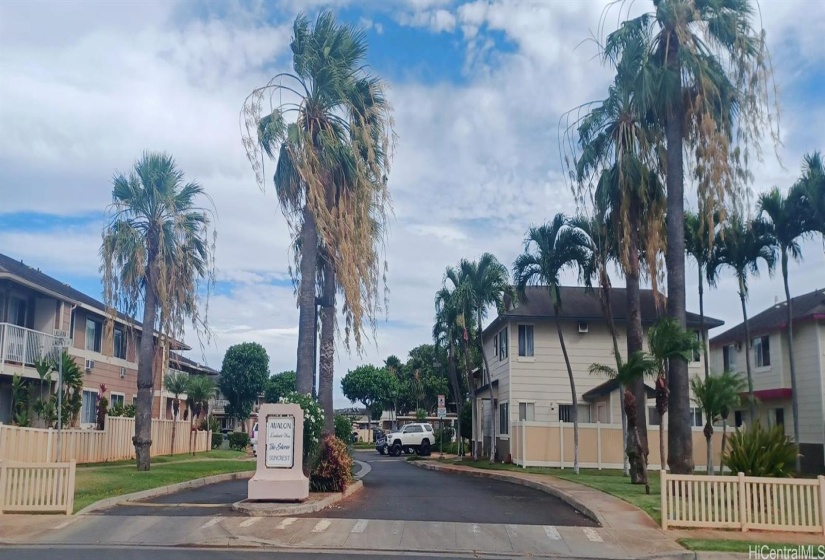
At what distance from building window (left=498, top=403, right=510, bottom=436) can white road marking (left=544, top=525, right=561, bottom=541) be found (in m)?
22.4

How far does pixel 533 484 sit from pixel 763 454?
8.95 meters

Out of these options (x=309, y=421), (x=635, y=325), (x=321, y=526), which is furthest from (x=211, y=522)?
(x=635, y=325)

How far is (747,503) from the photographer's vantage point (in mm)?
14398

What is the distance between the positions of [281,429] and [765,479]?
934 cm

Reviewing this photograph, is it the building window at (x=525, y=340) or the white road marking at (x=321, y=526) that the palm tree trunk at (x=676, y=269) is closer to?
the white road marking at (x=321, y=526)

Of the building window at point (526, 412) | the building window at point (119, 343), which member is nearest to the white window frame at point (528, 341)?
the building window at point (526, 412)

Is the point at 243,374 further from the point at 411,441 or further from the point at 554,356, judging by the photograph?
the point at 554,356

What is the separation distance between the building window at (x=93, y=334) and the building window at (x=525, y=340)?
61.5 feet

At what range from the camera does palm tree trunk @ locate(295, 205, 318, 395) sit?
66.0 feet

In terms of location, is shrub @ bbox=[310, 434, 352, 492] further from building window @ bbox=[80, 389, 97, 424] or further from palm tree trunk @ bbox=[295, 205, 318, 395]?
building window @ bbox=[80, 389, 97, 424]

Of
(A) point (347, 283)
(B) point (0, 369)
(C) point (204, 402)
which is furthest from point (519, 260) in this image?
(C) point (204, 402)

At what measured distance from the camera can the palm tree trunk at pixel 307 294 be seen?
20125 mm

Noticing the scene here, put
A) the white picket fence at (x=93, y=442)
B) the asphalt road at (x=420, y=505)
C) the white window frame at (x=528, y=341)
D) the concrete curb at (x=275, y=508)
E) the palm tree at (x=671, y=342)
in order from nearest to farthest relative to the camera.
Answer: the concrete curb at (x=275, y=508), the asphalt road at (x=420, y=505), the palm tree at (x=671, y=342), the white picket fence at (x=93, y=442), the white window frame at (x=528, y=341)

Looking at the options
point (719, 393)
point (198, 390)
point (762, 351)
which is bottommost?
point (719, 393)
